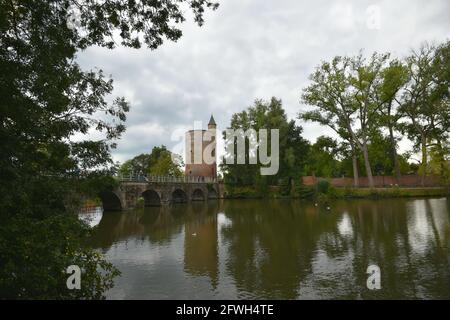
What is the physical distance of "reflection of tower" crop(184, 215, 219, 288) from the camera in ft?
36.2

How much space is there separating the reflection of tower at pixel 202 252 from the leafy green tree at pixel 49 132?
3.10 meters

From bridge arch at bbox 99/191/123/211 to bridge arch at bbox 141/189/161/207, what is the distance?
6.28 meters

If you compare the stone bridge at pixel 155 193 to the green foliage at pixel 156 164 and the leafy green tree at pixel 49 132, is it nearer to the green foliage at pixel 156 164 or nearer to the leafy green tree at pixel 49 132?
the green foliage at pixel 156 164

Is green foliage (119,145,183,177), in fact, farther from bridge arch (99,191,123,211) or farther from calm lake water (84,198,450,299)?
calm lake water (84,198,450,299)

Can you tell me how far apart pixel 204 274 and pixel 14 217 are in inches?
235

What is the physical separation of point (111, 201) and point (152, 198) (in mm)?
8023

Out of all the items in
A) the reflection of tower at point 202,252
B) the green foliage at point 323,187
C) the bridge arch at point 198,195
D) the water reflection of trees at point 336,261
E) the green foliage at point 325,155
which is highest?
the green foliage at point 325,155

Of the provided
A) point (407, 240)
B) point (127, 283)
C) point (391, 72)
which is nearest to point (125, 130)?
point (127, 283)

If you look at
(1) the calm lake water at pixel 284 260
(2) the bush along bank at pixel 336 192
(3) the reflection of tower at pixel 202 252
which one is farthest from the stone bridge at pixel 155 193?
(1) the calm lake water at pixel 284 260

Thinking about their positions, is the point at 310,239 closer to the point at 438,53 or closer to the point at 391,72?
the point at 391,72

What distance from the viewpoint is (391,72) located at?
40.1m

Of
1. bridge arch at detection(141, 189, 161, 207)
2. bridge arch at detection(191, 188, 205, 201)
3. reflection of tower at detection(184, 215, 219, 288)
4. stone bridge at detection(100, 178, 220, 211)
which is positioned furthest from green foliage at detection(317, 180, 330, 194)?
reflection of tower at detection(184, 215, 219, 288)

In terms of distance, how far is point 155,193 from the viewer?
42.9 meters

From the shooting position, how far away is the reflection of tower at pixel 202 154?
68.9 m
